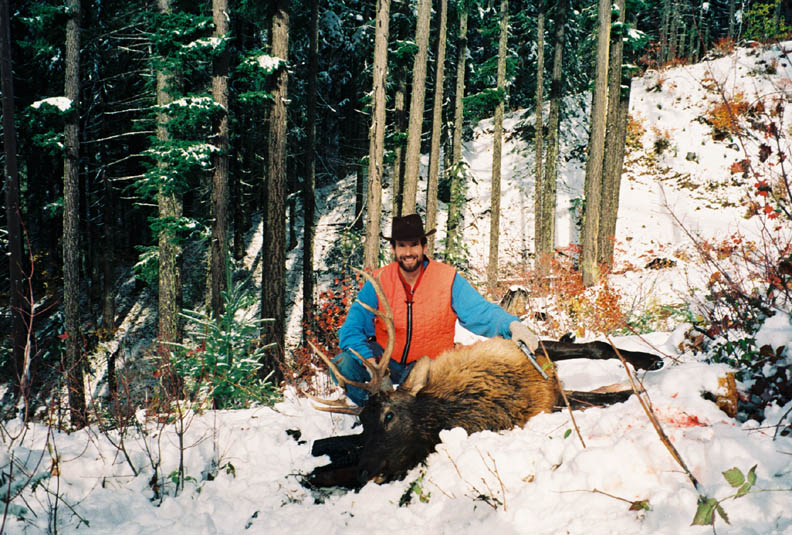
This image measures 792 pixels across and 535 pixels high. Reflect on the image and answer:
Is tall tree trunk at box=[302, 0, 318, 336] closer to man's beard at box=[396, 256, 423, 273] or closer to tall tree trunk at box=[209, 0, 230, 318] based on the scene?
tall tree trunk at box=[209, 0, 230, 318]

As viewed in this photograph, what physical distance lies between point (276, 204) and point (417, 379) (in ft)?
20.3

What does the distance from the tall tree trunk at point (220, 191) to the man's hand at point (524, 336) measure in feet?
24.7

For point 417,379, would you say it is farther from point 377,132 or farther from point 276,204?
point 377,132

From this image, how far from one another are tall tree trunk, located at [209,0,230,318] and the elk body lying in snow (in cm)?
706

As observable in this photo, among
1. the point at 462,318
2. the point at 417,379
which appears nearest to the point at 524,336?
the point at 462,318

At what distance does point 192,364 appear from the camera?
7.15 metres

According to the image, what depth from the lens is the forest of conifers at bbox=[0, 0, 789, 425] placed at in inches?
346

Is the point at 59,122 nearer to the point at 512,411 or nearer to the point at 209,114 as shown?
the point at 209,114

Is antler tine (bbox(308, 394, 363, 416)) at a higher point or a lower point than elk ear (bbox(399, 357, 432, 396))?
lower

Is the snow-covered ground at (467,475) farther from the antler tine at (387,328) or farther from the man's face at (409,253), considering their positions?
the man's face at (409,253)

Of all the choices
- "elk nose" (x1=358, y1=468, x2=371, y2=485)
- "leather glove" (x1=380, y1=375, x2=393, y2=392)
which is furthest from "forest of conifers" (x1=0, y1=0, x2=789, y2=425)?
"leather glove" (x1=380, y1=375, x2=393, y2=392)

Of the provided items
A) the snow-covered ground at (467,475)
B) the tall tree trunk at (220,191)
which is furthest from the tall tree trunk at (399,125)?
the snow-covered ground at (467,475)

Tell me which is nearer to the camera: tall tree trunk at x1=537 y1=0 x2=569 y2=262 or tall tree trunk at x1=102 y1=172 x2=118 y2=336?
tall tree trunk at x1=102 y1=172 x2=118 y2=336

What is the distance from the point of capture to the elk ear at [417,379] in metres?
3.47
